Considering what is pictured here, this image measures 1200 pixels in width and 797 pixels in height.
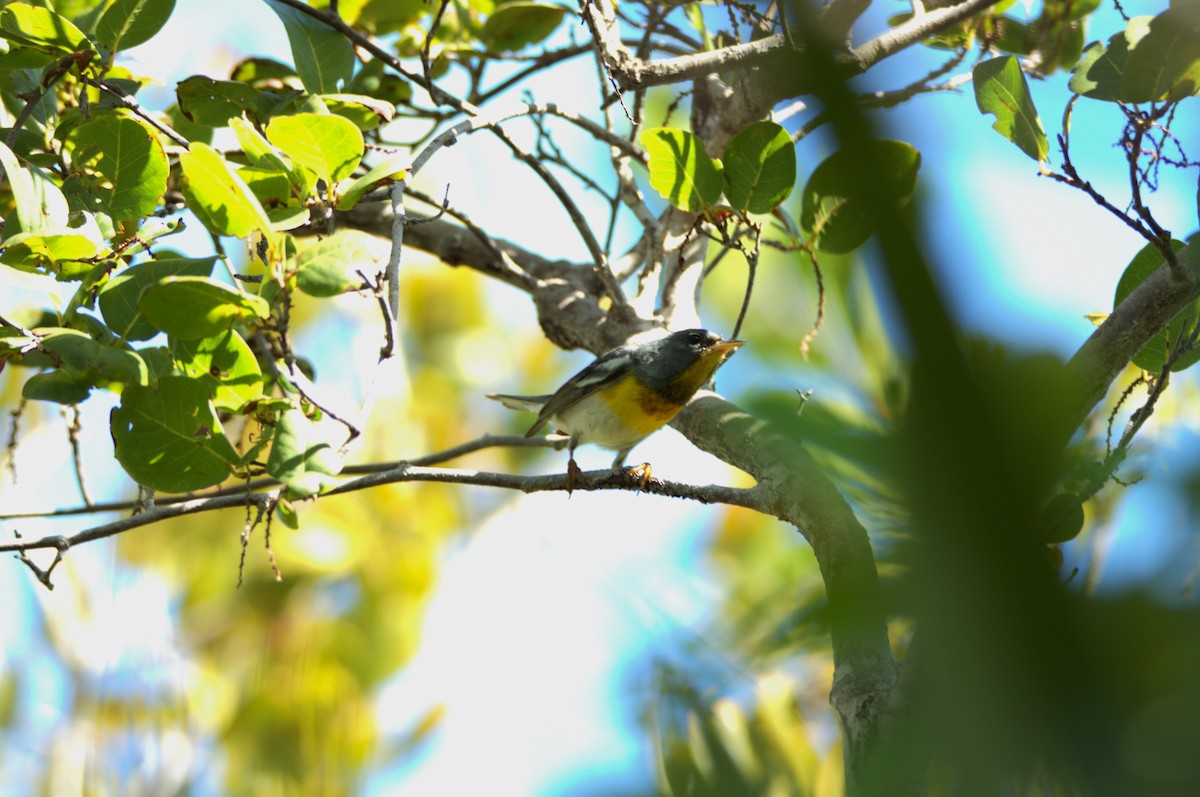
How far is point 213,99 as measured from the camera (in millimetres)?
2574

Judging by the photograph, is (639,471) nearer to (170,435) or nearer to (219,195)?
(170,435)

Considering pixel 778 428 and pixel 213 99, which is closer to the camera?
pixel 778 428

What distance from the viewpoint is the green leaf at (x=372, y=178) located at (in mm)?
1898

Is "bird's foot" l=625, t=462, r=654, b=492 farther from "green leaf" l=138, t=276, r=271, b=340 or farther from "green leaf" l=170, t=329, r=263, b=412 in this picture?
"green leaf" l=138, t=276, r=271, b=340

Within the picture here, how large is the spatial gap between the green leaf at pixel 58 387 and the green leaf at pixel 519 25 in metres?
1.76

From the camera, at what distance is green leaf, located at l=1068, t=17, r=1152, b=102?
79.4 inches

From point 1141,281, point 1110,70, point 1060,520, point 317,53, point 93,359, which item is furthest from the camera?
point 317,53

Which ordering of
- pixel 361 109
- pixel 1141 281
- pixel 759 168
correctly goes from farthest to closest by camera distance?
pixel 361 109
pixel 759 168
pixel 1141 281

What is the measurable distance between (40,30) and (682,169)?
1.42 m

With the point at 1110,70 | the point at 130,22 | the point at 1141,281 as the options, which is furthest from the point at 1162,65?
the point at 130,22

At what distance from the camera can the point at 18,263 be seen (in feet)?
6.10

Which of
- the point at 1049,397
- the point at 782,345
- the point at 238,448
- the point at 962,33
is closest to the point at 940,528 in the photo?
the point at 1049,397

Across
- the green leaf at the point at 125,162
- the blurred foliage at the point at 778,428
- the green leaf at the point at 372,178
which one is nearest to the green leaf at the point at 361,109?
the blurred foliage at the point at 778,428

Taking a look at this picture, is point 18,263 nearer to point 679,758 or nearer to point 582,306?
point 582,306
